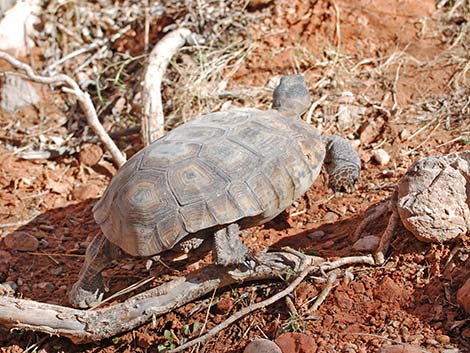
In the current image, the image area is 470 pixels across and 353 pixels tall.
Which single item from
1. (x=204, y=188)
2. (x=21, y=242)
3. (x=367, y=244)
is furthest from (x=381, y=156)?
(x=21, y=242)

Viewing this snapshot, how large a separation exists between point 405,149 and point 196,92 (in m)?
1.99

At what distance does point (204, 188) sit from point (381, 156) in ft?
5.75

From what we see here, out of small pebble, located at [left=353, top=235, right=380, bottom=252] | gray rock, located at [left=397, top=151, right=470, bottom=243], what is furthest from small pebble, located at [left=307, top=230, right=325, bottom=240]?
gray rock, located at [left=397, top=151, right=470, bottom=243]

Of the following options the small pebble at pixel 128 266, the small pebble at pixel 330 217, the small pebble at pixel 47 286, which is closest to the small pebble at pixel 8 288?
the small pebble at pixel 47 286

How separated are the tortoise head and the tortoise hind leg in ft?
4.44

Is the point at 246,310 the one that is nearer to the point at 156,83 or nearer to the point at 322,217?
the point at 322,217

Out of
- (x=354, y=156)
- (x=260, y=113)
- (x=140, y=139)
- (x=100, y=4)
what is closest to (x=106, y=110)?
(x=140, y=139)

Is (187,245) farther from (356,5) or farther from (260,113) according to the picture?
→ (356,5)

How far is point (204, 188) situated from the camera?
3.78m

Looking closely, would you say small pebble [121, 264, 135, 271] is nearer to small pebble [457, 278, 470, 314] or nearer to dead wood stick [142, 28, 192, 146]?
dead wood stick [142, 28, 192, 146]

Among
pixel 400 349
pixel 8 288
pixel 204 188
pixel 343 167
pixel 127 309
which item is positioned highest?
pixel 204 188

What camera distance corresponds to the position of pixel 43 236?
5.00 m

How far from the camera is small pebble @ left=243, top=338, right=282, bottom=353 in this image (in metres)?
3.13

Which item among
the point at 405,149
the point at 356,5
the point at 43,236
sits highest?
the point at 356,5
